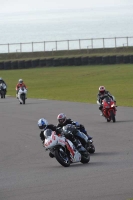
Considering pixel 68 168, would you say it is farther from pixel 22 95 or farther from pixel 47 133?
pixel 22 95

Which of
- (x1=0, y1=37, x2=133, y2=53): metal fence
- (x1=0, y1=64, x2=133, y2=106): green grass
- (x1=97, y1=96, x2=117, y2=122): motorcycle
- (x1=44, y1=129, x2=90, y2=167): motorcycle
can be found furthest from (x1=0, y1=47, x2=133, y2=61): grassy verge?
(x1=44, y1=129, x2=90, y2=167): motorcycle

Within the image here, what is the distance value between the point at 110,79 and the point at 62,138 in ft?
126

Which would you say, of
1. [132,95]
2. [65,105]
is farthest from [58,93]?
[65,105]

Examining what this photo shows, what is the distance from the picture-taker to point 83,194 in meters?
10.6

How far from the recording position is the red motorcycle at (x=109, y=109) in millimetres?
24078

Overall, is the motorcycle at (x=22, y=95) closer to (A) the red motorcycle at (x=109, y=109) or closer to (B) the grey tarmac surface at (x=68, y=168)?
A: (B) the grey tarmac surface at (x=68, y=168)

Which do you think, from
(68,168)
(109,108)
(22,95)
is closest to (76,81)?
(22,95)

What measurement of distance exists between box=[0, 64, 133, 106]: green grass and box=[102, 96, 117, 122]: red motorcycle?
Result: 23.2ft

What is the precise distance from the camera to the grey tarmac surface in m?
10.8

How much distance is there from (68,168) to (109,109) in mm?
10342

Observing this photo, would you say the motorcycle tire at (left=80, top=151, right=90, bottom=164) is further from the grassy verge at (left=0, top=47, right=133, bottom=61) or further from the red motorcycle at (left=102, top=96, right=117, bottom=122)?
the grassy verge at (left=0, top=47, right=133, bottom=61)

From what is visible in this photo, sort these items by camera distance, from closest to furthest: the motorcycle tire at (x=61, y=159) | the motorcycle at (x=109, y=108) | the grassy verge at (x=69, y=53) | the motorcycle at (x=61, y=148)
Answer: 1. the motorcycle at (x=61, y=148)
2. the motorcycle tire at (x=61, y=159)
3. the motorcycle at (x=109, y=108)
4. the grassy verge at (x=69, y=53)

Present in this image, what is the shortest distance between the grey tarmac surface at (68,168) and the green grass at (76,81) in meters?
8.68

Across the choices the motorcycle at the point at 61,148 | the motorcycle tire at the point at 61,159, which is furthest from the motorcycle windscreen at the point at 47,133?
the motorcycle tire at the point at 61,159
